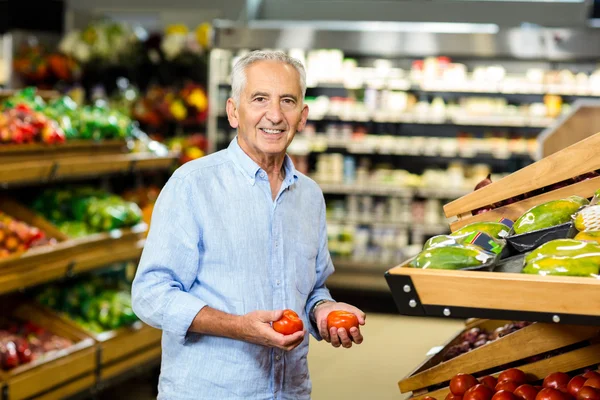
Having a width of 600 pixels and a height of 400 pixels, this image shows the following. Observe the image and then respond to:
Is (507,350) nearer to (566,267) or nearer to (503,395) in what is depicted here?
A: (503,395)

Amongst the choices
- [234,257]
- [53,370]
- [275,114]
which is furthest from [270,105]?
[53,370]

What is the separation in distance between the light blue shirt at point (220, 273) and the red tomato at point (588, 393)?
0.83m

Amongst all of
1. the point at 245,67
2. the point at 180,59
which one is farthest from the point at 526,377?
the point at 180,59

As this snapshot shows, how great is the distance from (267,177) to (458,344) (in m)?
0.85

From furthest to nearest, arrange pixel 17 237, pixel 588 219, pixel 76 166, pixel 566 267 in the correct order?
pixel 76 166 → pixel 17 237 → pixel 588 219 → pixel 566 267

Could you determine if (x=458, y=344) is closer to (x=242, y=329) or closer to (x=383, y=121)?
(x=242, y=329)

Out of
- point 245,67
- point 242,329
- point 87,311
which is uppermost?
point 245,67

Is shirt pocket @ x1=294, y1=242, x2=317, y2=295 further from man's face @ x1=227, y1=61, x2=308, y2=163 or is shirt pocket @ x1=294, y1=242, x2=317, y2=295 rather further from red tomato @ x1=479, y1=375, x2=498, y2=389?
red tomato @ x1=479, y1=375, x2=498, y2=389

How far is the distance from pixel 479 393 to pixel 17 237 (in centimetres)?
312

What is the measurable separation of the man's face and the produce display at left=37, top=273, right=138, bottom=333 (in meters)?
2.97

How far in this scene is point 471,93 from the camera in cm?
834

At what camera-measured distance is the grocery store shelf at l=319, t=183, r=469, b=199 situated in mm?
8062

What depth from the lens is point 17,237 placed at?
4484 mm

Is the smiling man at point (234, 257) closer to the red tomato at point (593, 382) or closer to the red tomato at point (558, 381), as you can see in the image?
the red tomato at point (558, 381)
